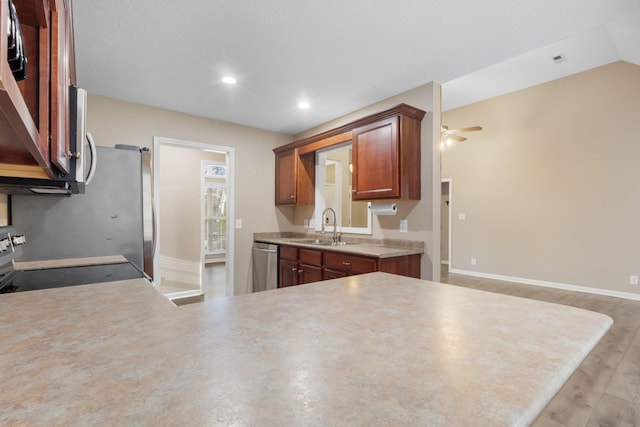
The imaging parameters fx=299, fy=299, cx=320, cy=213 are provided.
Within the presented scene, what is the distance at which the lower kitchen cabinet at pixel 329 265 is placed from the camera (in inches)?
100

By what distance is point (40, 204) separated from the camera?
221 cm

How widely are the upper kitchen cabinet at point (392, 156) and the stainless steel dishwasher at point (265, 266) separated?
1.43 meters

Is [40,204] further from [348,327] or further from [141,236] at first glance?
[348,327]

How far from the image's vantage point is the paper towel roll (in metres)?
2.89

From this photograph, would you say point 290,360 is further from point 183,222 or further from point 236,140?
point 183,222

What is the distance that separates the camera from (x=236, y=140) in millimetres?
3982

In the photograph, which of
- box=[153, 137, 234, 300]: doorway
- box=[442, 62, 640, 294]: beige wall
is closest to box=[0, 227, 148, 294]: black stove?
box=[153, 137, 234, 300]: doorway

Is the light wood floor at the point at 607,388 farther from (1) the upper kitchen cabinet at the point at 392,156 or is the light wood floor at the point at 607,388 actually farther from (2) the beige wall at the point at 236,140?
(2) the beige wall at the point at 236,140

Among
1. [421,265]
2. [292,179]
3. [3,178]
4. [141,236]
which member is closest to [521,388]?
[3,178]

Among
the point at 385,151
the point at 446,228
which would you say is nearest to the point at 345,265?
the point at 385,151

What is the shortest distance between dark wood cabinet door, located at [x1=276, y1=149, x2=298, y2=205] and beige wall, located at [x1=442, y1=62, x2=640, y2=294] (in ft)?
11.7

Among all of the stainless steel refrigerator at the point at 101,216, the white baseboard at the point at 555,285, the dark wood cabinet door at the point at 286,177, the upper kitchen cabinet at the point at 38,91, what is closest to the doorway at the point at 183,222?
the dark wood cabinet door at the point at 286,177

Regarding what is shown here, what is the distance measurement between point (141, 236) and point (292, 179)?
1966 millimetres

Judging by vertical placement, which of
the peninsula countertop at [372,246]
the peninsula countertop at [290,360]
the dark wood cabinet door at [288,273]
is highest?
the peninsula countertop at [290,360]
